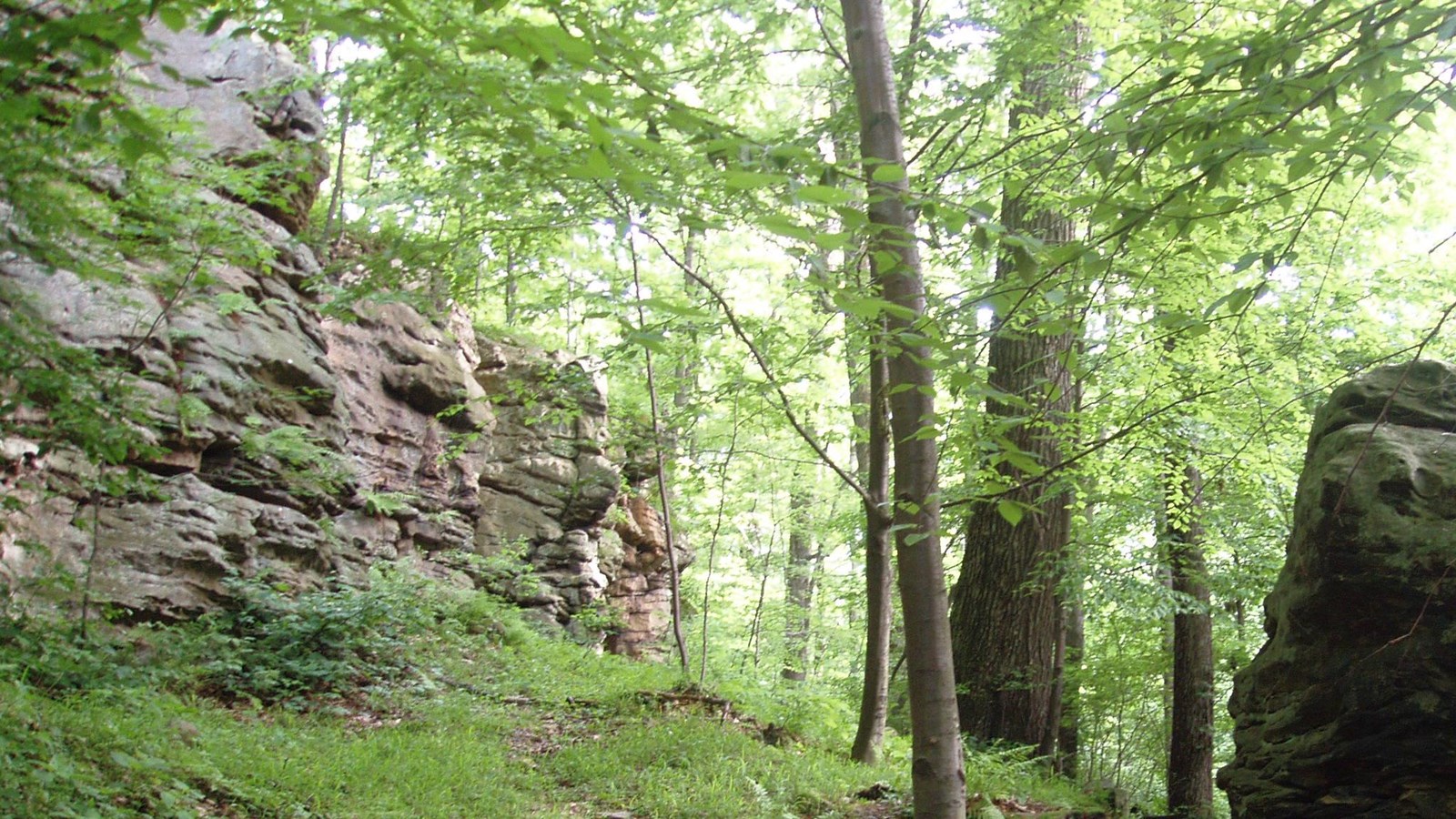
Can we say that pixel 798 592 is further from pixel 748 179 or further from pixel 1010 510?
pixel 748 179

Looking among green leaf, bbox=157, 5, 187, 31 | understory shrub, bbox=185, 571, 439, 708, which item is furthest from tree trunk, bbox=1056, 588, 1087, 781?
green leaf, bbox=157, 5, 187, 31

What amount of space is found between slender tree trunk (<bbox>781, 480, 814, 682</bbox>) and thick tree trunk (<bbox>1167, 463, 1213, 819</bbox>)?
30.6 feet

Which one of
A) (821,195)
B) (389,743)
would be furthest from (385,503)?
(821,195)

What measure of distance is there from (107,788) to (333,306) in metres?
2.87

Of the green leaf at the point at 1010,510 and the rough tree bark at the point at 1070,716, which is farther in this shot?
the rough tree bark at the point at 1070,716

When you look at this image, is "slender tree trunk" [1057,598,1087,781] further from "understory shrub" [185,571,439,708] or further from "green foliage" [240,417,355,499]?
"green foliage" [240,417,355,499]

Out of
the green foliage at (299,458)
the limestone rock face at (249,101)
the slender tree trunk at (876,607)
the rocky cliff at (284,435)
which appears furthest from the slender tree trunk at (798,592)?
the limestone rock face at (249,101)

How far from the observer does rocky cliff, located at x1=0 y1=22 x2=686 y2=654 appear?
23.1 ft

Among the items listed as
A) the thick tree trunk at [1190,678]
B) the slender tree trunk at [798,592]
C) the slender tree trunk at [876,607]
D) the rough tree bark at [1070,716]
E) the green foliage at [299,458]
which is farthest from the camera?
the slender tree trunk at [798,592]

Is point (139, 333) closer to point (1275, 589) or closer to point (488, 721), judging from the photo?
point (488, 721)

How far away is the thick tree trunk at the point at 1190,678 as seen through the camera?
8.79 metres

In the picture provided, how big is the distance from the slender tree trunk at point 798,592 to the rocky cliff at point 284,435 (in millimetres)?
5079

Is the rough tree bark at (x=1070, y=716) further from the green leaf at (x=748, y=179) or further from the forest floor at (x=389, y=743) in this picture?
the green leaf at (x=748, y=179)

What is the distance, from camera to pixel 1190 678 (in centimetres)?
916
